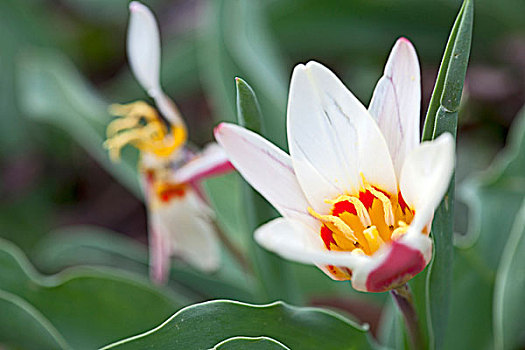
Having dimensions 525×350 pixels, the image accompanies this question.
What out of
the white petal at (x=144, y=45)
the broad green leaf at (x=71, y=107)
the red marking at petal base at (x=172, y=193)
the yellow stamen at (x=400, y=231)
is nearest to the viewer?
the yellow stamen at (x=400, y=231)

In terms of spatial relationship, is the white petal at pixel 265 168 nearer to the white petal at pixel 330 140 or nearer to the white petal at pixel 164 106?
the white petal at pixel 330 140

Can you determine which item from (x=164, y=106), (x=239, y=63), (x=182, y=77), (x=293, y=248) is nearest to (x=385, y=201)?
(x=293, y=248)

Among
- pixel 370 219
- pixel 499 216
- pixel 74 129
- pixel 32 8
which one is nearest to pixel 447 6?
pixel 499 216

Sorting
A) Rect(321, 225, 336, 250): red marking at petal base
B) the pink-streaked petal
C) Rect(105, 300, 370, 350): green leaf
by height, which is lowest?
Rect(105, 300, 370, 350): green leaf

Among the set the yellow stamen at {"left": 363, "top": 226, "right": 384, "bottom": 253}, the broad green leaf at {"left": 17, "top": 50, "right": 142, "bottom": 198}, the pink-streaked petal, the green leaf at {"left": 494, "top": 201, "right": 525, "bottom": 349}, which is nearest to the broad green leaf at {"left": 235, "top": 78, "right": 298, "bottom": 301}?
the pink-streaked petal

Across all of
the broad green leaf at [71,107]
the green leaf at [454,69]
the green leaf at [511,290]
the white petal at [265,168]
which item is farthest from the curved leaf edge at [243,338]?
the broad green leaf at [71,107]

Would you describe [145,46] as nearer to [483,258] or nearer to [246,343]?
→ [246,343]

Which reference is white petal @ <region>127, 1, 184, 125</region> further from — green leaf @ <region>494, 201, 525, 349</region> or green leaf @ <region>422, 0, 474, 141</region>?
green leaf @ <region>494, 201, 525, 349</region>
